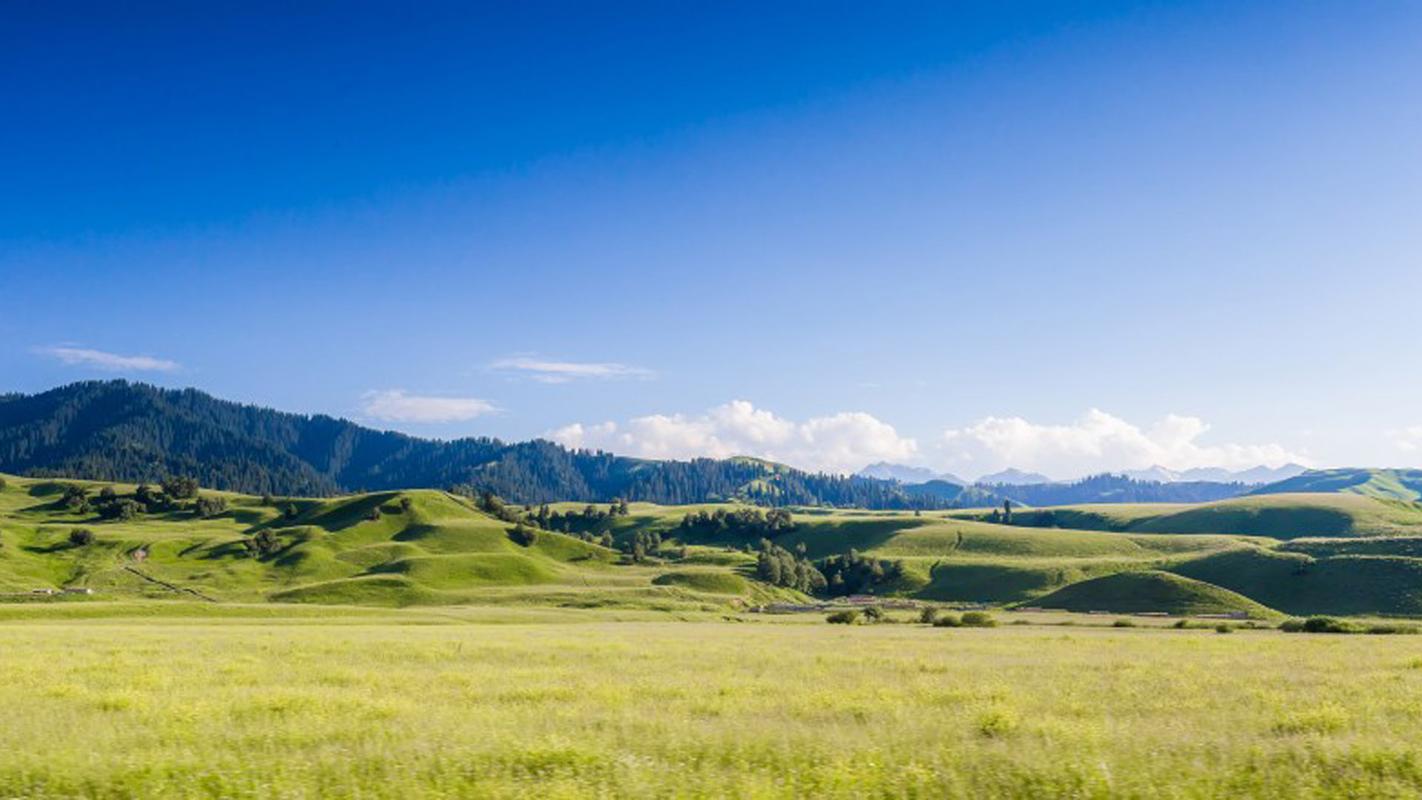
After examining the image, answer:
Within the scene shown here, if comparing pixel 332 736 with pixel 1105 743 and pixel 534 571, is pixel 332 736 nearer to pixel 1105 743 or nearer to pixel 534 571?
pixel 1105 743

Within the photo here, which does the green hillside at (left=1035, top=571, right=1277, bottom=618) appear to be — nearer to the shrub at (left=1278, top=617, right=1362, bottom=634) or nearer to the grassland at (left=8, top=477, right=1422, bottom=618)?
the grassland at (left=8, top=477, right=1422, bottom=618)

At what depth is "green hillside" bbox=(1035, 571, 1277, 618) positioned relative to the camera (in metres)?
108

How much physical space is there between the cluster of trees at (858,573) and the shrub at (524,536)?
65168 millimetres

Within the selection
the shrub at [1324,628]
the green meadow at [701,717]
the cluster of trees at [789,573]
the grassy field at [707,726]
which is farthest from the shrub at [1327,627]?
the cluster of trees at [789,573]

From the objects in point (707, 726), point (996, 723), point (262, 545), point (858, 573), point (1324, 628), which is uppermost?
point (996, 723)

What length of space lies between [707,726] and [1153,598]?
115 m

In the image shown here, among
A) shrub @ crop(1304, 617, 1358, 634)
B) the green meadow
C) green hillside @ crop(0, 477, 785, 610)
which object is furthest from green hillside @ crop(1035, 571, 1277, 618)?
the green meadow

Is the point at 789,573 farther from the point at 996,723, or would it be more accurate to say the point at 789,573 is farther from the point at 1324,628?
the point at 996,723

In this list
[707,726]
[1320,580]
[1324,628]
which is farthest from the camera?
[1320,580]

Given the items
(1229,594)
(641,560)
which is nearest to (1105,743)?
(1229,594)

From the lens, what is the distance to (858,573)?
180 meters

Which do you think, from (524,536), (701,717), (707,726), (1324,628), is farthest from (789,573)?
(707,726)

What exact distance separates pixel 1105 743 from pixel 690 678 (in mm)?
14038

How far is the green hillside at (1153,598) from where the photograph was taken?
10800 centimetres
